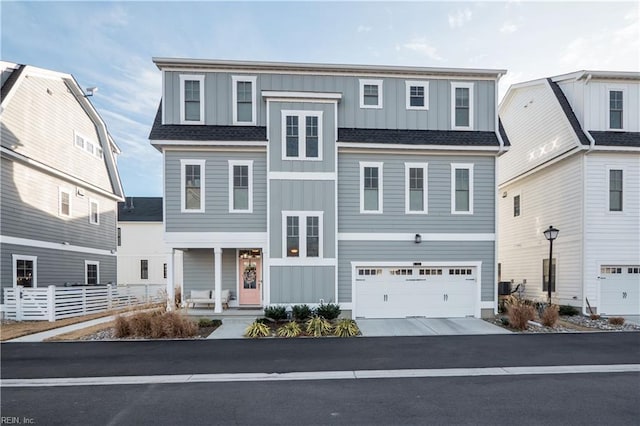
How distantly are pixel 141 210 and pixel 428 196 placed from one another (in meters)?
23.9

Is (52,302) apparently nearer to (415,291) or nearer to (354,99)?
(415,291)

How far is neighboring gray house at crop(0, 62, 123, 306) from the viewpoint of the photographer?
1349 centimetres

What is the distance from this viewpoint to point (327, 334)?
10.7 metres

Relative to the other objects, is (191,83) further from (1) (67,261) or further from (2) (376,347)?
(2) (376,347)

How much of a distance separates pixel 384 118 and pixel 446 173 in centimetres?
320

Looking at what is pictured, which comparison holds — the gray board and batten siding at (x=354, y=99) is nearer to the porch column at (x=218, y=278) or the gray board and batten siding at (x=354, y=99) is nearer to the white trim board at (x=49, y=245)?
the porch column at (x=218, y=278)

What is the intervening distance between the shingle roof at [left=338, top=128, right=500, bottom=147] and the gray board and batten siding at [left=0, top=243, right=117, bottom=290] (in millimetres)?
13034

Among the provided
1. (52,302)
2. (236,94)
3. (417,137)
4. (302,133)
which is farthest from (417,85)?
(52,302)

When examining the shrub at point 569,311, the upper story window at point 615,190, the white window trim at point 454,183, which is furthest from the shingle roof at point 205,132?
the upper story window at point 615,190

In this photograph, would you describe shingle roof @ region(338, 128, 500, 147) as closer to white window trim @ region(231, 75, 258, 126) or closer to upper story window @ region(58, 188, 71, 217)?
white window trim @ region(231, 75, 258, 126)

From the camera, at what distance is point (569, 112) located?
575 inches

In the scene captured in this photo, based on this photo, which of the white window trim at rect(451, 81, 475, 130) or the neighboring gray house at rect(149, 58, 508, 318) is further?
the white window trim at rect(451, 81, 475, 130)

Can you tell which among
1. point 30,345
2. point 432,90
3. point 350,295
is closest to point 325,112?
point 432,90

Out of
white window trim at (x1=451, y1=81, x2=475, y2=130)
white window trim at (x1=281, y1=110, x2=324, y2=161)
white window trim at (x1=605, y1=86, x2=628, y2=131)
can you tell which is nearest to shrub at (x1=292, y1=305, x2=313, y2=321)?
white window trim at (x1=281, y1=110, x2=324, y2=161)
